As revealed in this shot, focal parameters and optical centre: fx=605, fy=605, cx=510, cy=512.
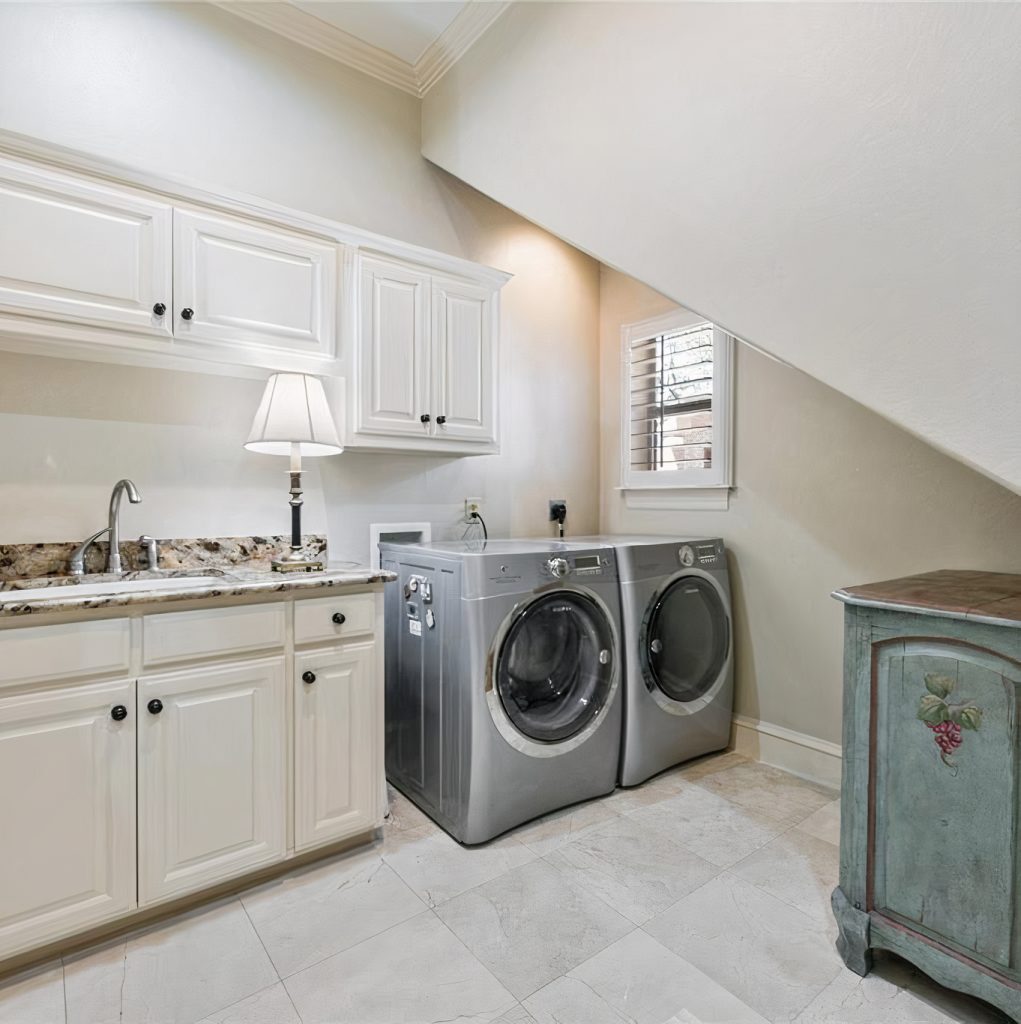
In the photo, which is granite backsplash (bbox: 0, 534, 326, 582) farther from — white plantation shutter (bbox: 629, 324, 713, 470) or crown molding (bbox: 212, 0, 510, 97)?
crown molding (bbox: 212, 0, 510, 97)

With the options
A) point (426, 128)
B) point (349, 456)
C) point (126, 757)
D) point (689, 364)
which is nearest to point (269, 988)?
point (126, 757)

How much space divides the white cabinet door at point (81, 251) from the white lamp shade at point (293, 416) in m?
0.34

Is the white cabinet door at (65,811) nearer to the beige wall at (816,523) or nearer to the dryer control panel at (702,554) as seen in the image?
the dryer control panel at (702,554)

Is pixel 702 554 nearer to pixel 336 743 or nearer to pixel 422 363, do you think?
pixel 422 363

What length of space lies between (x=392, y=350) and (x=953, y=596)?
1.85 meters

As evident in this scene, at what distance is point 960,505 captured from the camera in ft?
6.66

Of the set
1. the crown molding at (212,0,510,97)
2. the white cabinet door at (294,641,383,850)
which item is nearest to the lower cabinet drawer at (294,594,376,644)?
the white cabinet door at (294,641,383,850)

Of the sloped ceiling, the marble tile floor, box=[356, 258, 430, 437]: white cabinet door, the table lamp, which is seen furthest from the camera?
box=[356, 258, 430, 437]: white cabinet door

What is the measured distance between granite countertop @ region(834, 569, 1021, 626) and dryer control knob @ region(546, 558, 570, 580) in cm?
87

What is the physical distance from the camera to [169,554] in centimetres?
204

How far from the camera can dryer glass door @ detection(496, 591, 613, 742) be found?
2.03 meters

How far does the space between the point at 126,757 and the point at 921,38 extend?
2.40 meters

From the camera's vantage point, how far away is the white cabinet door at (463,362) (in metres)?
2.33

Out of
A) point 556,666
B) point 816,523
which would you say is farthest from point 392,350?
point 816,523
